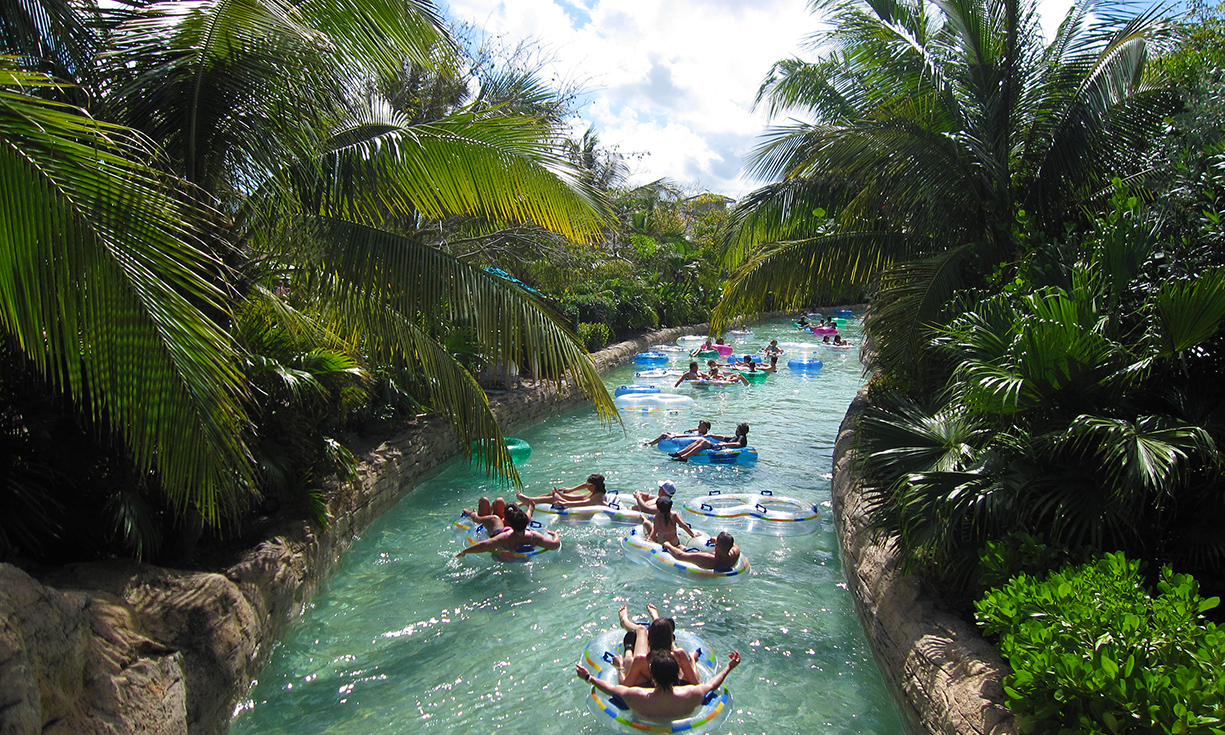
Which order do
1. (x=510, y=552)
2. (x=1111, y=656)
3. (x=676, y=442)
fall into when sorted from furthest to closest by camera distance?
(x=676, y=442)
(x=510, y=552)
(x=1111, y=656)

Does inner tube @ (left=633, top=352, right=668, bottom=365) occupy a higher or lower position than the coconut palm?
lower

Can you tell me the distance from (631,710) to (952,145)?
7.21 m

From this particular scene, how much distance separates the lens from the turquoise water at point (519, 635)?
5.70m

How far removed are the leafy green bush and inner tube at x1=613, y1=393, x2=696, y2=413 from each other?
45.2ft

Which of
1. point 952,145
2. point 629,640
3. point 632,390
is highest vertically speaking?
point 952,145

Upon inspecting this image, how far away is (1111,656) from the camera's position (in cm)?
367

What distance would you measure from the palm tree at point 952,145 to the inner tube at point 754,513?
2.17 meters

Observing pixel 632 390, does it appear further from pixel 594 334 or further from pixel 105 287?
pixel 105 287

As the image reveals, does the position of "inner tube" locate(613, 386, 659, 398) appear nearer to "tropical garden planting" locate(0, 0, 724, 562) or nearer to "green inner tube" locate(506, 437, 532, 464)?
"green inner tube" locate(506, 437, 532, 464)

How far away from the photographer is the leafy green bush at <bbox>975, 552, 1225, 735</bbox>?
3.34 metres

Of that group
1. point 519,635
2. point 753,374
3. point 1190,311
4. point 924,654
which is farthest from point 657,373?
point 1190,311

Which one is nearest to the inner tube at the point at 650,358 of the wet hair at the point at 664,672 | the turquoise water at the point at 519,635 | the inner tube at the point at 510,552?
the turquoise water at the point at 519,635

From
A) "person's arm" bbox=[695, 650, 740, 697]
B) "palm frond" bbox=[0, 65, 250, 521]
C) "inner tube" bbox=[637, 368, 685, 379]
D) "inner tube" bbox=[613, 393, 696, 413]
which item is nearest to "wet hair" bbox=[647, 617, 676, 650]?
"person's arm" bbox=[695, 650, 740, 697]

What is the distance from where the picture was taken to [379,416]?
467 inches
